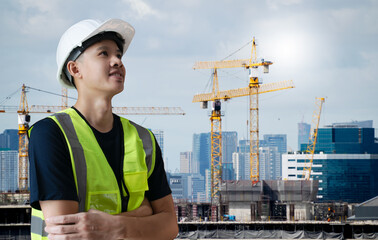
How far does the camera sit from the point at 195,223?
6800 centimetres

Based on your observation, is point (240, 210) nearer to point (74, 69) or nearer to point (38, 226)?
point (74, 69)

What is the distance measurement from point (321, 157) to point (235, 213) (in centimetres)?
11184

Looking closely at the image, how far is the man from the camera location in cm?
268

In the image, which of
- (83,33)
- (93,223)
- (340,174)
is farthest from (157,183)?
(340,174)

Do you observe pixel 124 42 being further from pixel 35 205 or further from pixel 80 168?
pixel 35 205

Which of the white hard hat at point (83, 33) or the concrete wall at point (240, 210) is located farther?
the concrete wall at point (240, 210)

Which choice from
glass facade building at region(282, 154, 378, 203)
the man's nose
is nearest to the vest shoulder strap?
the man's nose

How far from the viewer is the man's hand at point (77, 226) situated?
262cm

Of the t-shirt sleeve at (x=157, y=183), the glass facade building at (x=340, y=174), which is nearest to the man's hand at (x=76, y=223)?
the t-shirt sleeve at (x=157, y=183)

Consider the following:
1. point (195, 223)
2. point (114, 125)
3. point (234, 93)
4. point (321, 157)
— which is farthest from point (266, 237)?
point (321, 157)

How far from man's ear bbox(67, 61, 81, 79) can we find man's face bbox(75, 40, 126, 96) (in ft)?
0.06

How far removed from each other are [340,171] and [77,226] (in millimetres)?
182560

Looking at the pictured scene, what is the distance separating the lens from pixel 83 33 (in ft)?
9.69

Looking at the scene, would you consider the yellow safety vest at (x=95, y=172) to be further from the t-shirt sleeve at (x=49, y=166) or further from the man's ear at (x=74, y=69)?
the man's ear at (x=74, y=69)
